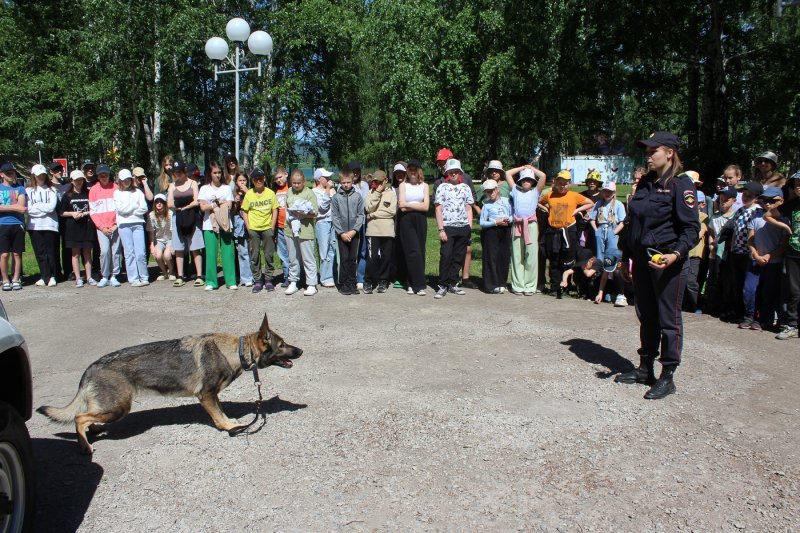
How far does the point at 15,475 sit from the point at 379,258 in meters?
7.77

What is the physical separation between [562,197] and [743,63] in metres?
13.7

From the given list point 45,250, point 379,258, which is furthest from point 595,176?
point 45,250

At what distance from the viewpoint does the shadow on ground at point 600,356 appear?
6.55 metres

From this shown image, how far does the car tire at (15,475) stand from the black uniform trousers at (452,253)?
Answer: 24.6 ft

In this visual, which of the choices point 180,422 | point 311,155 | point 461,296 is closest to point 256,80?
point 311,155

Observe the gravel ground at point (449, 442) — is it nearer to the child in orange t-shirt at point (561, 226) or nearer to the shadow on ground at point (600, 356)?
the shadow on ground at point (600, 356)

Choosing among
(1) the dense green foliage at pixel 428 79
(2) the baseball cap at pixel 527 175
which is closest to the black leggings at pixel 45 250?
(2) the baseball cap at pixel 527 175

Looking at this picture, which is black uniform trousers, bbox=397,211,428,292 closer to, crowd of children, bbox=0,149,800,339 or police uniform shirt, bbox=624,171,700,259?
crowd of children, bbox=0,149,800,339

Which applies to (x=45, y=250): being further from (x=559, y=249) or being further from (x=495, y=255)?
(x=559, y=249)

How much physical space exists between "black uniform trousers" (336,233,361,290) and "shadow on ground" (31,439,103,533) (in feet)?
19.2

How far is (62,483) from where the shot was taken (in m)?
4.25

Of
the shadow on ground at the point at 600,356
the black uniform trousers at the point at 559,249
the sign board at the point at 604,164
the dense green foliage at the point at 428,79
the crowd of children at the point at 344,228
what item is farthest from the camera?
the sign board at the point at 604,164

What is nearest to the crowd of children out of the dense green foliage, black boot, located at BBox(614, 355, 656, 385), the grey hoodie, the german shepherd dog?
the grey hoodie

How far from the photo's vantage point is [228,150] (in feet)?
105
